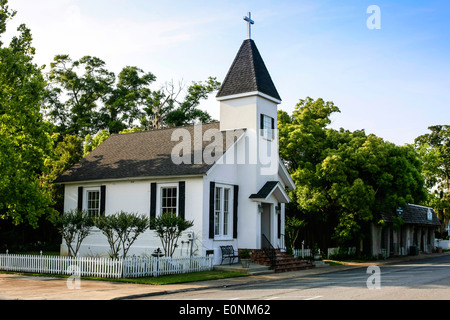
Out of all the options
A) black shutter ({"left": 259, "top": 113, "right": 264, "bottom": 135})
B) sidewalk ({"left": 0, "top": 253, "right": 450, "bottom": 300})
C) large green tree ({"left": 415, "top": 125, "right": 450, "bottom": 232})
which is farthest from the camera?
large green tree ({"left": 415, "top": 125, "right": 450, "bottom": 232})

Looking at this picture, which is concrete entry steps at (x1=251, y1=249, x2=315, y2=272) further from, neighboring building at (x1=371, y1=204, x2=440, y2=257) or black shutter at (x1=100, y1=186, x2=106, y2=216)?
neighboring building at (x1=371, y1=204, x2=440, y2=257)

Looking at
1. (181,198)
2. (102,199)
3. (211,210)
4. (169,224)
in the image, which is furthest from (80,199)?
(169,224)

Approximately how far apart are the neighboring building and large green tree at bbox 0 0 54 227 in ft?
76.7

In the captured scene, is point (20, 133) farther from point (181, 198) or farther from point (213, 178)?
point (213, 178)

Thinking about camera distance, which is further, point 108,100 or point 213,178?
point 108,100

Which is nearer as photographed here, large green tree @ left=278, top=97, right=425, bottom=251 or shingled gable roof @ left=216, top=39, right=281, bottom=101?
shingled gable roof @ left=216, top=39, right=281, bottom=101

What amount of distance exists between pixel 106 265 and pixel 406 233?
30.6 meters

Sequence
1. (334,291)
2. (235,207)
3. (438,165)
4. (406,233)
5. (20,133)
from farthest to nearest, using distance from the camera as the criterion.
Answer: (438,165) < (406,233) < (235,207) < (20,133) < (334,291)

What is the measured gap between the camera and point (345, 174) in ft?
98.1

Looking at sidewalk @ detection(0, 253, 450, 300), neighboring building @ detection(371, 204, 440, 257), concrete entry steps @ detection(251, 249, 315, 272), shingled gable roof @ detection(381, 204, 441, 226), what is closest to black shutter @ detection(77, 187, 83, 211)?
sidewalk @ detection(0, 253, 450, 300)

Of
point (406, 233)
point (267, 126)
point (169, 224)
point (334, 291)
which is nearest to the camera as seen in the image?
point (334, 291)

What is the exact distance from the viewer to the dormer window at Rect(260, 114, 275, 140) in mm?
24917

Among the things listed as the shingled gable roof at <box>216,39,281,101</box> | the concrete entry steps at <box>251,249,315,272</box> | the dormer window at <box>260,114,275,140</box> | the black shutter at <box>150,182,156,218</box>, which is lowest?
the concrete entry steps at <box>251,249,315,272</box>
